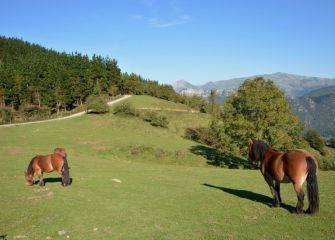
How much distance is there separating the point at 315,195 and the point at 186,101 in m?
114

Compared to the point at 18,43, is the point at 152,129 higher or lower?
lower

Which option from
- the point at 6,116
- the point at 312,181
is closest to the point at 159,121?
the point at 6,116

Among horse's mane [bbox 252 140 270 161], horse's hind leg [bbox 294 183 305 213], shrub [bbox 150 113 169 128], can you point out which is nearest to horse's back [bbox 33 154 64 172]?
horse's mane [bbox 252 140 270 161]

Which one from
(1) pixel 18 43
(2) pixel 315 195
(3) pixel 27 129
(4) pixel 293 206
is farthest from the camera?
(1) pixel 18 43

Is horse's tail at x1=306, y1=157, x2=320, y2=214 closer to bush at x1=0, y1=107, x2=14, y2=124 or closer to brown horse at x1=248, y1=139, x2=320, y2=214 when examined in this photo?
brown horse at x1=248, y1=139, x2=320, y2=214

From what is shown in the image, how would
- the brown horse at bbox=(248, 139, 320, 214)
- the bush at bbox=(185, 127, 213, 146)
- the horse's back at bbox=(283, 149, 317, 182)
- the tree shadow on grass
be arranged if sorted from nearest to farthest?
the brown horse at bbox=(248, 139, 320, 214) < the horse's back at bbox=(283, 149, 317, 182) < the tree shadow on grass < the bush at bbox=(185, 127, 213, 146)

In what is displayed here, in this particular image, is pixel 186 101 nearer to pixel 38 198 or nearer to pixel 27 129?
pixel 27 129

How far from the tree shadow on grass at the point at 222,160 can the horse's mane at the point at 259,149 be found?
111 feet

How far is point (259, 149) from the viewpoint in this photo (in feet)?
48.1

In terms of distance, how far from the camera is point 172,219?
12.7 metres

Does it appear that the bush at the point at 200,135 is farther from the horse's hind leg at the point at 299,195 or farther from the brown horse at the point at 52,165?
the horse's hind leg at the point at 299,195

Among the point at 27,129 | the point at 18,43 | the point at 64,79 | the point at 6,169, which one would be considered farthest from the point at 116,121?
the point at 18,43

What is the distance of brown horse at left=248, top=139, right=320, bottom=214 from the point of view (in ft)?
39.8

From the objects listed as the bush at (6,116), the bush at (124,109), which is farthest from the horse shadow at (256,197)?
the bush at (6,116)
